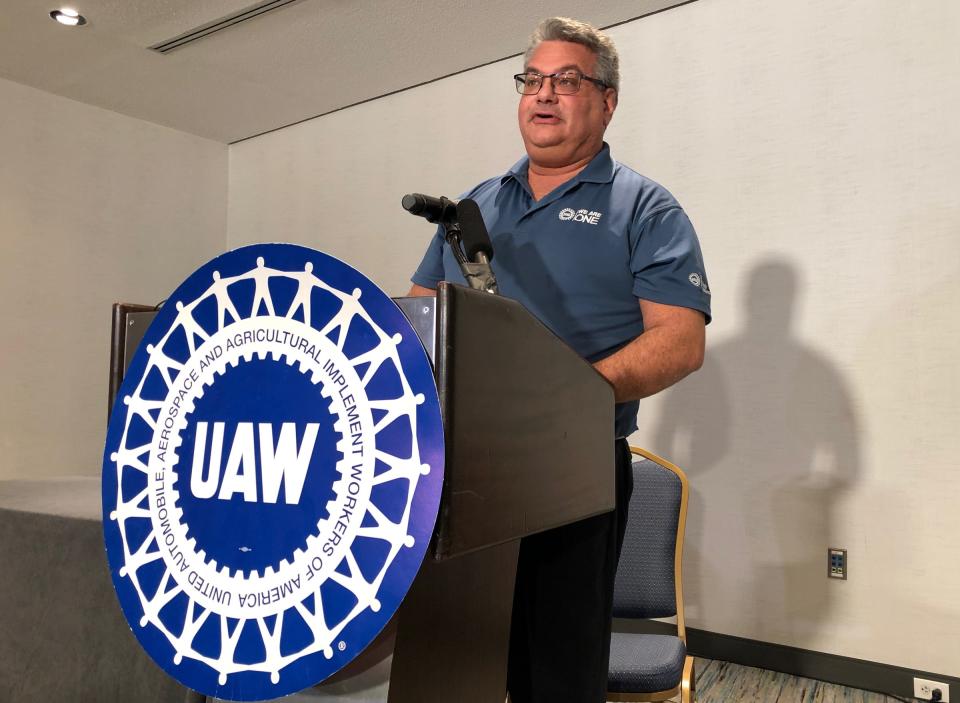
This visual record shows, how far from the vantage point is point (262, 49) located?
4094 mm

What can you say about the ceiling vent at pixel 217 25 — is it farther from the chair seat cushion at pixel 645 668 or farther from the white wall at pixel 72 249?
the chair seat cushion at pixel 645 668

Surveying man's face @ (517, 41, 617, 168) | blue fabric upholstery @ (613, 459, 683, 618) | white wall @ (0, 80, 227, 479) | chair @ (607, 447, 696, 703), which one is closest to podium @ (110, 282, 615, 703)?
man's face @ (517, 41, 617, 168)

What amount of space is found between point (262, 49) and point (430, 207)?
11.8 ft

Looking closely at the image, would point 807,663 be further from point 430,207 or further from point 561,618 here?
point 430,207

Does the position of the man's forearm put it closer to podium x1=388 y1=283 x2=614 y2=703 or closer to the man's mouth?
podium x1=388 y1=283 x2=614 y2=703

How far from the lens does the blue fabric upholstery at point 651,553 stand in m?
2.20

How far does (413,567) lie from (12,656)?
96 centimetres

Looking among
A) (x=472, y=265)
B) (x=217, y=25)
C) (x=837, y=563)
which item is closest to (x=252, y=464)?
(x=472, y=265)

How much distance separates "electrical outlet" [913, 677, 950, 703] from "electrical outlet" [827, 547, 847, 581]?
0.40 m

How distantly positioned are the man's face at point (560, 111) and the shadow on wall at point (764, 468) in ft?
6.99

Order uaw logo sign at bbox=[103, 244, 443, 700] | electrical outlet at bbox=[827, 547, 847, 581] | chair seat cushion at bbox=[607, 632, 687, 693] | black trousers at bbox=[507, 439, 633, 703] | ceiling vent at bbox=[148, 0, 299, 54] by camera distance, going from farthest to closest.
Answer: ceiling vent at bbox=[148, 0, 299, 54] → electrical outlet at bbox=[827, 547, 847, 581] → chair seat cushion at bbox=[607, 632, 687, 693] → black trousers at bbox=[507, 439, 633, 703] → uaw logo sign at bbox=[103, 244, 443, 700]

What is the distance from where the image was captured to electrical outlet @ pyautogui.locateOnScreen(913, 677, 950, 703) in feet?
9.05

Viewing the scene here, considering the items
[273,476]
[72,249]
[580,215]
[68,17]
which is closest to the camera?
[273,476]

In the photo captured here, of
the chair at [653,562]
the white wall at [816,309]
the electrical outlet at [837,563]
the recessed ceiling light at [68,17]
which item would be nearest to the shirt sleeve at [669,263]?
the chair at [653,562]
